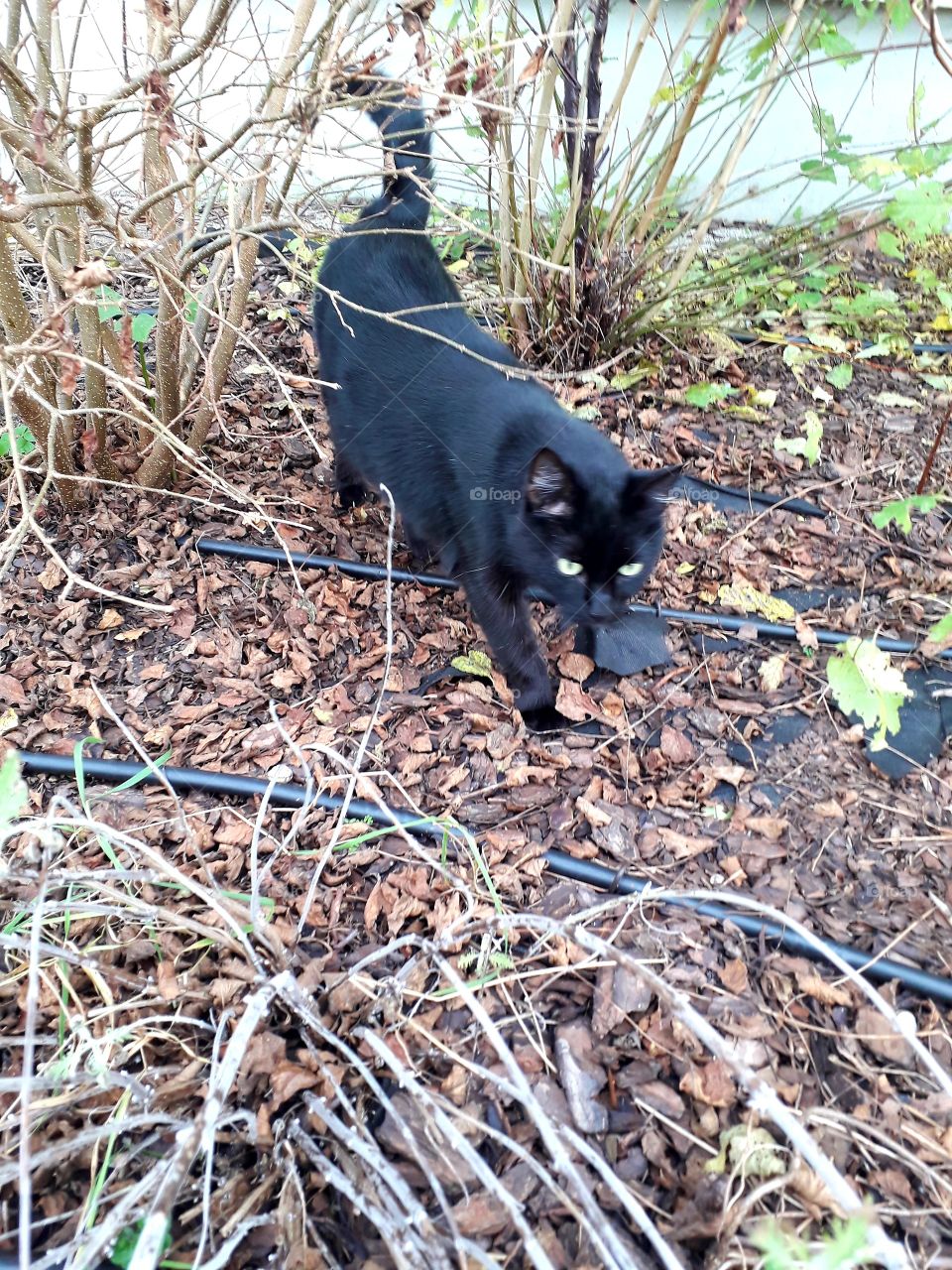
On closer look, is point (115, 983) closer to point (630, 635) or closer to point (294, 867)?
point (294, 867)

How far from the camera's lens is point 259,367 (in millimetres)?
3115

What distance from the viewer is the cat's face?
1.95m

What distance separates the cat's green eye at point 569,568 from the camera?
2.11 meters

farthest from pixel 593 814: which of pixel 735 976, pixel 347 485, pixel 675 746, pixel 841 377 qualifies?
pixel 841 377

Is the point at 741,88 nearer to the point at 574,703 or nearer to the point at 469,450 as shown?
the point at 469,450

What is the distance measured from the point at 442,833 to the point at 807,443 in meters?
2.12

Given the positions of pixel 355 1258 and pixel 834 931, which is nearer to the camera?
pixel 355 1258

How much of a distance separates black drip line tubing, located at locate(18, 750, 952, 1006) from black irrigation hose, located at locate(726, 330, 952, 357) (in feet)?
8.63

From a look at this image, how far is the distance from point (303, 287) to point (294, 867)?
2.93 meters

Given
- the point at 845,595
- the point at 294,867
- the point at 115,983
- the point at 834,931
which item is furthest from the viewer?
the point at 845,595

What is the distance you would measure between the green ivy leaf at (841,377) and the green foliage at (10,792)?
332 centimetres

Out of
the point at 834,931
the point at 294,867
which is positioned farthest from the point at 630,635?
the point at 294,867

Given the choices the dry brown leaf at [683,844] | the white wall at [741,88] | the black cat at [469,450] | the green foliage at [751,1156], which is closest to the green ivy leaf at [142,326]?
the black cat at [469,450]

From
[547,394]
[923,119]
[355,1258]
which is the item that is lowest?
[355,1258]
